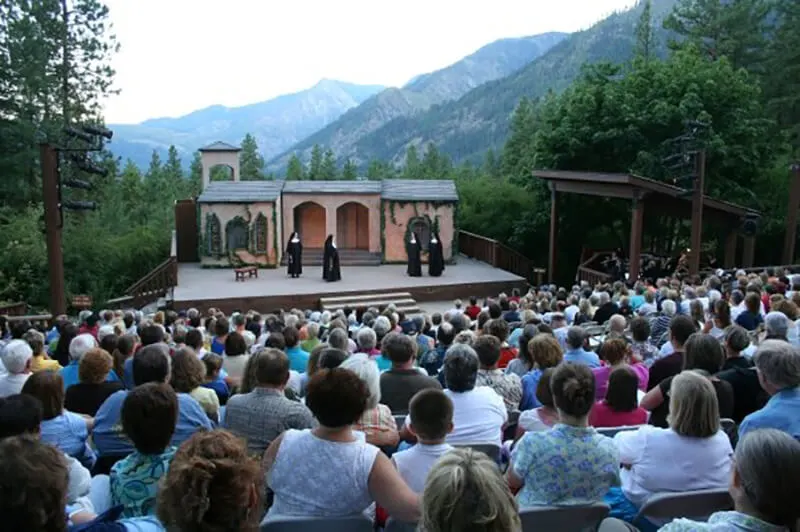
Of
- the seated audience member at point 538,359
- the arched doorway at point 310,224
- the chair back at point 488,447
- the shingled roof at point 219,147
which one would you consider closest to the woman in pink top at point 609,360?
the seated audience member at point 538,359

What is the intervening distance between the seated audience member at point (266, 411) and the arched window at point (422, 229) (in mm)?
17866

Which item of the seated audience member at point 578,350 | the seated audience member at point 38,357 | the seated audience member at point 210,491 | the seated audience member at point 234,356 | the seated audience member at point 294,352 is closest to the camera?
the seated audience member at point 210,491

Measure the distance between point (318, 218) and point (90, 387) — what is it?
1884 centimetres

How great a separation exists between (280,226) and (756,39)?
19.6 metres

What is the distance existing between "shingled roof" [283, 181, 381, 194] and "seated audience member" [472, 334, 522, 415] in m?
17.3

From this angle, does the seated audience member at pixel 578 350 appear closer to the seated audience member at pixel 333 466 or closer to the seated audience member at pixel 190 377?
the seated audience member at pixel 190 377

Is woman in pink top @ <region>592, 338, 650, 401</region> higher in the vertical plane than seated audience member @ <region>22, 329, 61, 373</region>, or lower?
higher

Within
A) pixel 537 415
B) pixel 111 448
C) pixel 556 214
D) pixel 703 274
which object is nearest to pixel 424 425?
pixel 537 415

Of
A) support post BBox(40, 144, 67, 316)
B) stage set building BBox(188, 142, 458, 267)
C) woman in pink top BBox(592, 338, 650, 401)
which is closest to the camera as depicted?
woman in pink top BBox(592, 338, 650, 401)

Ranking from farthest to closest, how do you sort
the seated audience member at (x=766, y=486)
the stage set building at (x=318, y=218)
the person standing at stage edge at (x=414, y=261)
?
the stage set building at (x=318, y=218)
the person standing at stage edge at (x=414, y=261)
the seated audience member at (x=766, y=486)

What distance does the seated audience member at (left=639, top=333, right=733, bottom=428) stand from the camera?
15.1 ft

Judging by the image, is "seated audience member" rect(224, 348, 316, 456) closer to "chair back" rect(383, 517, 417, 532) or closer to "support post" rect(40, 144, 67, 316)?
"chair back" rect(383, 517, 417, 532)

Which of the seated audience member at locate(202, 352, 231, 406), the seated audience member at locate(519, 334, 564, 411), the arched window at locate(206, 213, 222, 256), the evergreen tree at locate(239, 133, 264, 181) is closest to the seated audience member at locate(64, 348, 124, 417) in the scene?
the seated audience member at locate(202, 352, 231, 406)

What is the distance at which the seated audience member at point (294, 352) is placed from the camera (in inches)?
273
